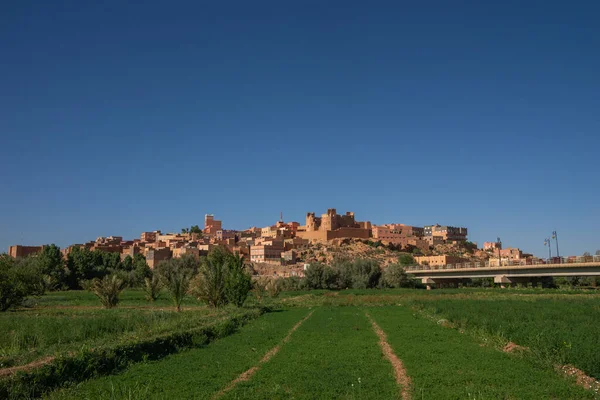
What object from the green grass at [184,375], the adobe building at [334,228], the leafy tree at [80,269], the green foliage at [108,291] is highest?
the adobe building at [334,228]

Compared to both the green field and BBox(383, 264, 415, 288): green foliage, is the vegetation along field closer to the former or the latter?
the green field

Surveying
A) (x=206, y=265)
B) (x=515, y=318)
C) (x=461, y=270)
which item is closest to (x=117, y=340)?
(x=515, y=318)

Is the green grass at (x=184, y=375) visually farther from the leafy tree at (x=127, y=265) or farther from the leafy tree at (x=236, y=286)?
the leafy tree at (x=127, y=265)

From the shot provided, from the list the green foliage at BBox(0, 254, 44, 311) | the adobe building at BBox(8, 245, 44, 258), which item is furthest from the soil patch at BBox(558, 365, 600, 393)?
the adobe building at BBox(8, 245, 44, 258)

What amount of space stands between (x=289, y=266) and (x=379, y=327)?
122 metres

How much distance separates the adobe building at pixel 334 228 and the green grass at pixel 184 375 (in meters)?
159

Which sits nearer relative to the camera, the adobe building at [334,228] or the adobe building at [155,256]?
the adobe building at [155,256]

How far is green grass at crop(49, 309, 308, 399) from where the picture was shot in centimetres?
1194

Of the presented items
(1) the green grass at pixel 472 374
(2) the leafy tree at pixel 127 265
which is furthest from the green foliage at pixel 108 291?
(2) the leafy tree at pixel 127 265

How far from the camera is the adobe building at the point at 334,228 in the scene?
593 ft

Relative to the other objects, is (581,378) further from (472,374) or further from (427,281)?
(427,281)

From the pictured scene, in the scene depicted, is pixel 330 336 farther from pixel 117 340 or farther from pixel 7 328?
pixel 7 328

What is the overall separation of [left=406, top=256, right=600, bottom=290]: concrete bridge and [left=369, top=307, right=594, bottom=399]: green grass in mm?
46830

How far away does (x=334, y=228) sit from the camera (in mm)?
188875
